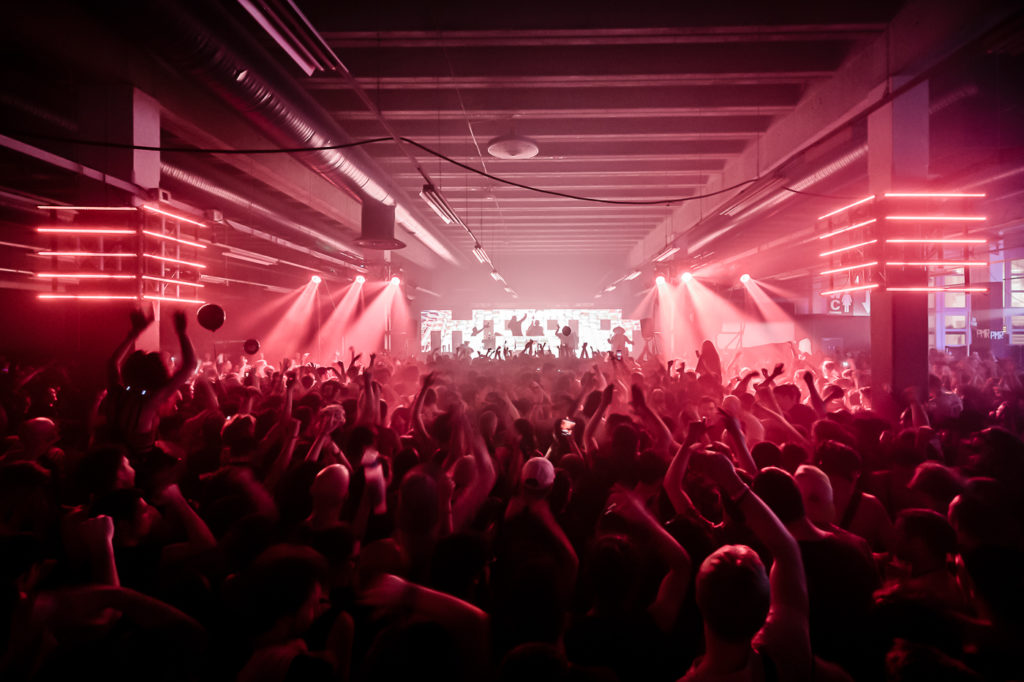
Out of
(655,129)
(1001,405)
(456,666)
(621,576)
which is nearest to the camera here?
(456,666)

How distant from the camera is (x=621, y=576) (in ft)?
5.36

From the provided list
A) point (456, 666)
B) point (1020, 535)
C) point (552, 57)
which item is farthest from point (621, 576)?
point (552, 57)

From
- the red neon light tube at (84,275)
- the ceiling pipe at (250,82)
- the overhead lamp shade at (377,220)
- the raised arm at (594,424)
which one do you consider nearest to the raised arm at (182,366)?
the ceiling pipe at (250,82)

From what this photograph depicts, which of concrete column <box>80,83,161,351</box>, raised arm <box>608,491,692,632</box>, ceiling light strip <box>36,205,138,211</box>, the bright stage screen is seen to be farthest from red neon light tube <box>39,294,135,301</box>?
the bright stage screen

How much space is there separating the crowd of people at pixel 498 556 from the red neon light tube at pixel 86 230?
72.4 inches

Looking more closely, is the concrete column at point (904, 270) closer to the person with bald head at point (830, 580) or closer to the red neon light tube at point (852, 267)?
the red neon light tube at point (852, 267)

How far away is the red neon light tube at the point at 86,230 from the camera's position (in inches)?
180

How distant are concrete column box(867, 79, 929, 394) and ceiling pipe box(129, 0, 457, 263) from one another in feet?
19.6

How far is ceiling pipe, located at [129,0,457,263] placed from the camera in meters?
3.45

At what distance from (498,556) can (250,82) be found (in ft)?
13.9

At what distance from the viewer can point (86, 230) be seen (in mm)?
4625

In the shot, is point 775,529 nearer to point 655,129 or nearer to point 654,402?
point 654,402

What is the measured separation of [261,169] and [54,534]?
6807 millimetres

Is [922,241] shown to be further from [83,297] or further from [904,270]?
[83,297]
